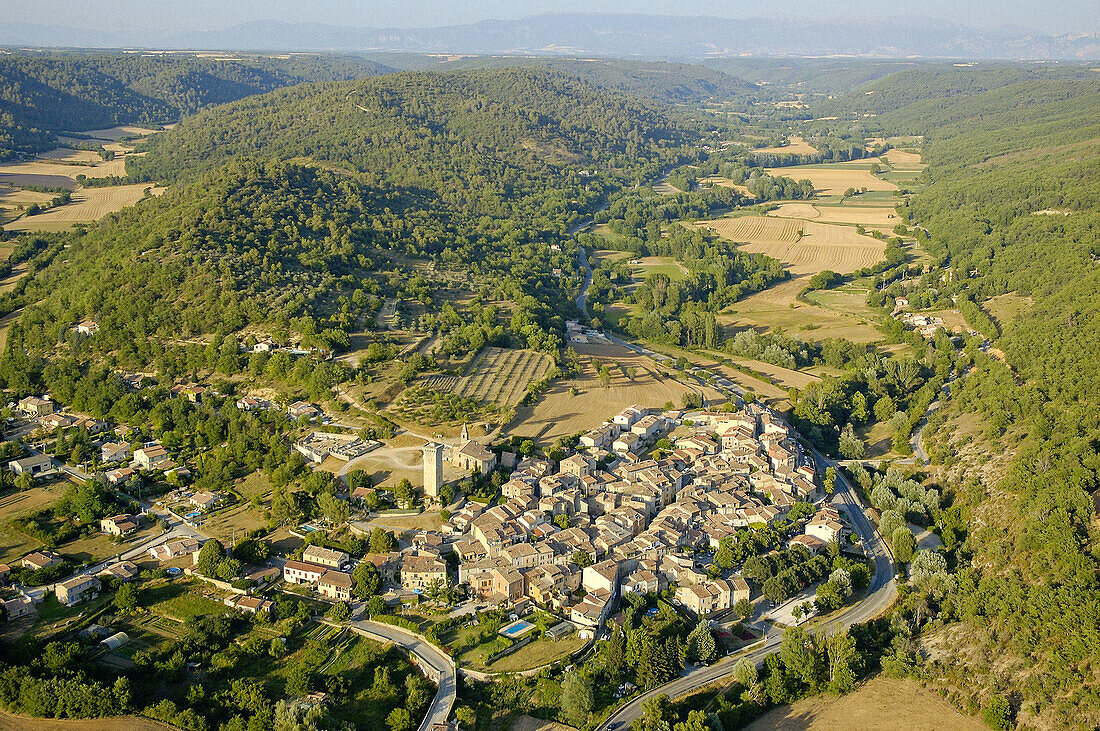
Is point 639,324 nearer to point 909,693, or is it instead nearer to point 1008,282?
A: point 1008,282

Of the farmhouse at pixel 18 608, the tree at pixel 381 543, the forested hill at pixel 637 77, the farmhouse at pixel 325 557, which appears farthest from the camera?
the forested hill at pixel 637 77

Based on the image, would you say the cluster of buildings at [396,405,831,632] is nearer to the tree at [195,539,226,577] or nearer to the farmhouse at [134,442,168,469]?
the tree at [195,539,226,577]

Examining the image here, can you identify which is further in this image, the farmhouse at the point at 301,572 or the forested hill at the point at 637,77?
the forested hill at the point at 637,77

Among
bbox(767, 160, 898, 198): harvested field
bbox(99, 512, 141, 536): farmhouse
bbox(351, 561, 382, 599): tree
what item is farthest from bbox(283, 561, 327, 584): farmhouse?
bbox(767, 160, 898, 198): harvested field

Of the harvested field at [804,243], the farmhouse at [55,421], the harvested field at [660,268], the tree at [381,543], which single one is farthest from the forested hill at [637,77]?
the tree at [381,543]

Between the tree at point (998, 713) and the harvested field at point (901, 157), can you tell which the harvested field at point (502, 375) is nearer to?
the tree at point (998, 713)

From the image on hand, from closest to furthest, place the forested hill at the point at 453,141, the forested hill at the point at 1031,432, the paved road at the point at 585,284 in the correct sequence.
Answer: the forested hill at the point at 1031,432 → the paved road at the point at 585,284 → the forested hill at the point at 453,141

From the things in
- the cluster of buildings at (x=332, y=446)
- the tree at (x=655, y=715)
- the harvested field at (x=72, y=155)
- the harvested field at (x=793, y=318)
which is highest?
the harvested field at (x=72, y=155)
